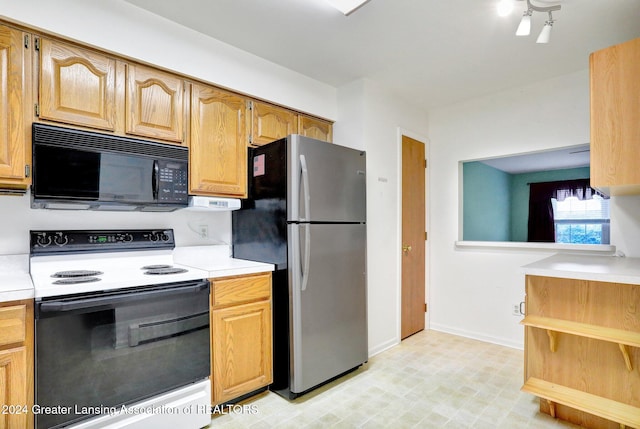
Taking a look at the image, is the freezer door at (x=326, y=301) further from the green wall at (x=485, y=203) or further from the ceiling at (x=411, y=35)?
→ the green wall at (x=485, y=203)

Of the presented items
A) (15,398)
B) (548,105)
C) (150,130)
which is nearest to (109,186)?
(150,130)

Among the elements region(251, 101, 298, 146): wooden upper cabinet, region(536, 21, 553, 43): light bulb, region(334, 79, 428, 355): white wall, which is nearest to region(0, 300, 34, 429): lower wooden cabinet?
region(251, 101, 298, 146): wooden upper cabinet

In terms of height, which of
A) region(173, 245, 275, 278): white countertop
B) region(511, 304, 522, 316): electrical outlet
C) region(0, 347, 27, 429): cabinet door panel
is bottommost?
region(511, 304, 522, 316): electrical outlet

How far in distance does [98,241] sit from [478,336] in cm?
346

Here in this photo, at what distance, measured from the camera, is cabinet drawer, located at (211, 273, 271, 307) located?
6.64 ft

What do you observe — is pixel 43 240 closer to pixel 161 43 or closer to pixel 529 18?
pixel 161 43

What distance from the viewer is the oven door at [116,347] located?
4.76 ft

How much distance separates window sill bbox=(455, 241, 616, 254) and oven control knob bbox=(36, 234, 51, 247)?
345 cm

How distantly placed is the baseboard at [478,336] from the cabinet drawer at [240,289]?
2.28 meters

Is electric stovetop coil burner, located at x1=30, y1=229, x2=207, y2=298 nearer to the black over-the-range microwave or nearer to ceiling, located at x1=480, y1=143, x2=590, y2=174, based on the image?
the black over-the-range microwave

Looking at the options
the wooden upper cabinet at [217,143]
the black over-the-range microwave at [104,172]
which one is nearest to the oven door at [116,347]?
the black over-the-range microwave at [104,172]

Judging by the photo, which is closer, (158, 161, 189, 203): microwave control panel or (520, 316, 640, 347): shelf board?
(520, 316, 640, 347): shelf board

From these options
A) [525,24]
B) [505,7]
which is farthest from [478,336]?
[505,7]

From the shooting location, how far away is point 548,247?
294cm
